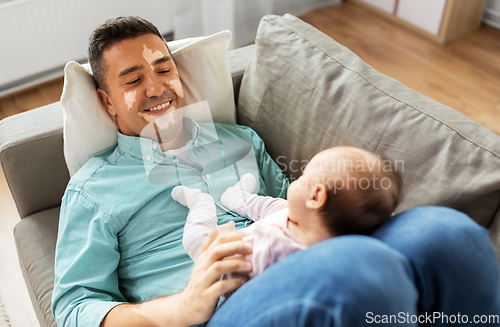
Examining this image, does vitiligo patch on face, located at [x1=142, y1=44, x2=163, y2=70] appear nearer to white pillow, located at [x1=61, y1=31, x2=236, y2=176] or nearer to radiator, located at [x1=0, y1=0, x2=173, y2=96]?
white pillow, located at [x1=61, y1=31, x2=236, y2=176]

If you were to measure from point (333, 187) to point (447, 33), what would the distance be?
2.58m

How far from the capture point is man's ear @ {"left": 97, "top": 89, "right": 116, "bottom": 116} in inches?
48.9

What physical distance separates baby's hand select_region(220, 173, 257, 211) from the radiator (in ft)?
5.57

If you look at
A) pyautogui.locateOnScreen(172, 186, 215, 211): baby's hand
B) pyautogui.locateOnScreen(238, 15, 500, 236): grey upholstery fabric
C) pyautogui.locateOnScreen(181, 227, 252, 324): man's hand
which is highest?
pyautogui.locateOnScreen(238, 15, 500, 236): grey upholstery fabric

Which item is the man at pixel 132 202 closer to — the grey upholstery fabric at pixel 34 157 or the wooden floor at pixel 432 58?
the grey upholstery fabric at pixel 34 157

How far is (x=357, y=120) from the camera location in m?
1.17

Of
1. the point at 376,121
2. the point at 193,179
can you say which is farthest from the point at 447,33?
the point at 193,179

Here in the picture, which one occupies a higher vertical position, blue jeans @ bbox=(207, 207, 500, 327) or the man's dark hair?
the man's dark hair

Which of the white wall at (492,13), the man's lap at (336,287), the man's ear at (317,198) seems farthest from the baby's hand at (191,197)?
the white wall at (492,13)

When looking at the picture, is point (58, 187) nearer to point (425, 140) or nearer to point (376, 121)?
point (376, 121)

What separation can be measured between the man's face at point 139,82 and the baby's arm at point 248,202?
30 centimetres

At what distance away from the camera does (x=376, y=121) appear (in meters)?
1.14

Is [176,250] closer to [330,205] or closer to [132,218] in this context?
[132,218]

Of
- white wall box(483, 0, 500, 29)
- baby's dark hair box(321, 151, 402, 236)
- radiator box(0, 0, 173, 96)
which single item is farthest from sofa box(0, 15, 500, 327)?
white wall box(483, 0, 500, 29)
